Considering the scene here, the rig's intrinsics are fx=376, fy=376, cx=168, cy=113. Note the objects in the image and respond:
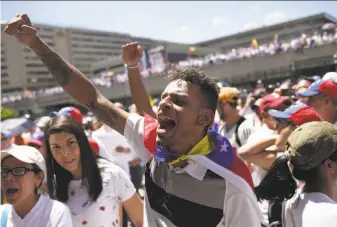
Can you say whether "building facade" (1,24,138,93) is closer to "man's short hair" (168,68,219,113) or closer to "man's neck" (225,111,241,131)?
"man's neck" (225,111,241,131)

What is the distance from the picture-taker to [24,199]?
2369mm

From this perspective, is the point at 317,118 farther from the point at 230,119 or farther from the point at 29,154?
the point at 29,154

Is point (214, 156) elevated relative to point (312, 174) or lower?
elevated

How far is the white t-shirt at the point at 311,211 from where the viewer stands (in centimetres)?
175

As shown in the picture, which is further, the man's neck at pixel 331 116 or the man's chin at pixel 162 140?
the man's neck at pixel 331 116

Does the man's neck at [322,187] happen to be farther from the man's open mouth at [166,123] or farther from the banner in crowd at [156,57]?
the banner in crowd at [156,57]

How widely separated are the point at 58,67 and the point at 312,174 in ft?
5.27

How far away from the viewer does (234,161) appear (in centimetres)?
171

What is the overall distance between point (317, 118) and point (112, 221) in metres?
1.76

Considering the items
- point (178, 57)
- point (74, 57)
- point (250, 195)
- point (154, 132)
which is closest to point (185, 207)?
point (250, 195)

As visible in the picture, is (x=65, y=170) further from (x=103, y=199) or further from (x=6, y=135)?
(x=6, y=135)

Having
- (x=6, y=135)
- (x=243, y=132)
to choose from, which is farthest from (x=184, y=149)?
(x=6, y=135)

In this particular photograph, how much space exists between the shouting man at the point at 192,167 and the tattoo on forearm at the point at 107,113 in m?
0.27

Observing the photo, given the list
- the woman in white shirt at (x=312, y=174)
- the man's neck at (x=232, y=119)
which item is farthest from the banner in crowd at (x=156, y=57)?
the woman in white shirt at (x=312, y=174)
